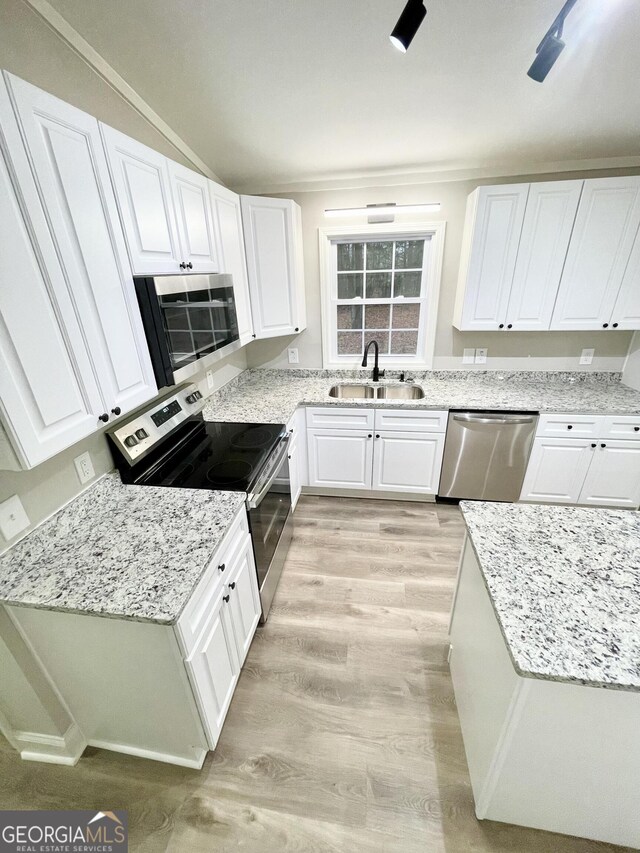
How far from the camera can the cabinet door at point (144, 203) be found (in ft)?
3.98

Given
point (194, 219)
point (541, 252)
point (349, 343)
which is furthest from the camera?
point (349, 343)

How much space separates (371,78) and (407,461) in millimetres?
2259

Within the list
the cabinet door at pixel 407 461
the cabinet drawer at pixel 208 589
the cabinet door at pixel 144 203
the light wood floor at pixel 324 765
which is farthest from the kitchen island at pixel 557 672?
Result: the cabinet door at pixel 144 203

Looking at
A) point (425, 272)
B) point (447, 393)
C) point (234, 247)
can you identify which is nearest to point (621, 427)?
point (447, 393)

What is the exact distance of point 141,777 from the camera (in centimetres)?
128

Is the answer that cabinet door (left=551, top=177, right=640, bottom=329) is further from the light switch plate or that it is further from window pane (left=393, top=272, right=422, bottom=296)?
the light switch plate

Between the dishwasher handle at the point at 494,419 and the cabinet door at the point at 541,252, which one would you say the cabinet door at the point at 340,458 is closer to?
the dishwasher handle at the point at 494,419

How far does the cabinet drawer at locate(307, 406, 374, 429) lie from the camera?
2580 mm

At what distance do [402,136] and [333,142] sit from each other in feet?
1.36

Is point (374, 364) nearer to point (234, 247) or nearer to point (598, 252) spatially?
point (234, 247)

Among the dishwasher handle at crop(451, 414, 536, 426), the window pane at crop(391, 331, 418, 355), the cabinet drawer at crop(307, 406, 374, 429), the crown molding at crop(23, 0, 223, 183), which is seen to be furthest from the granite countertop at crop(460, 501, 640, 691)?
the crown molding at crop(23, 0, 223, 183)

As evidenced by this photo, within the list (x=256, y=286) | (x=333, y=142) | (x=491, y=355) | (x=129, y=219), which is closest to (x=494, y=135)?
(x=333, y=142)

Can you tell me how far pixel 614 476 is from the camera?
2441 mm

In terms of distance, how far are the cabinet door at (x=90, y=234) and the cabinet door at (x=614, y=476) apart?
301 cm
